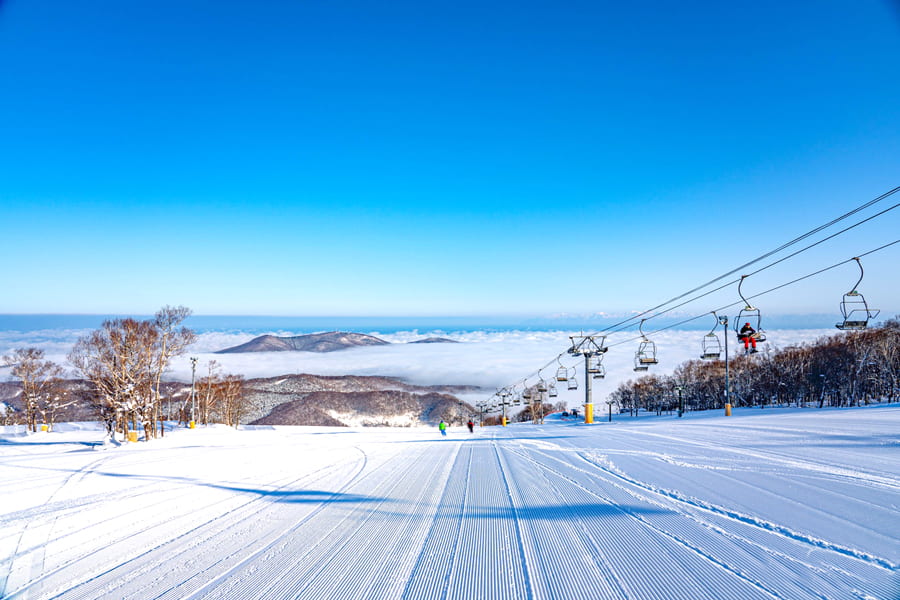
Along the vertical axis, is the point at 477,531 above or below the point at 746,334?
below

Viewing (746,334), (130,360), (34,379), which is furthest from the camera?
(34,379)

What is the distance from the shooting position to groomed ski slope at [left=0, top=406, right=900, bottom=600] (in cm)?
386

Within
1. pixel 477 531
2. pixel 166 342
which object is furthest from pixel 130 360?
pixel 477 531

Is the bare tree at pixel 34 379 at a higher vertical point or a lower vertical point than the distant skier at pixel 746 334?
lower

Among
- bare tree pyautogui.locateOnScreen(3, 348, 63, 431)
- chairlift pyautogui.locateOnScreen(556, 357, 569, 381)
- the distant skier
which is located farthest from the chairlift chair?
bare tree pyautogui.locateOnScreen(3, 348, 63, 431)

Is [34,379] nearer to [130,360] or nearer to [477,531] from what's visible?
[130,360]

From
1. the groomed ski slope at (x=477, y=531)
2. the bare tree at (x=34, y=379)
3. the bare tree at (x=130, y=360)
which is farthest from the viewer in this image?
the bare tree at (x=34, y=379)

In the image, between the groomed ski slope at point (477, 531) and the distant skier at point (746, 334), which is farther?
the distant skier at point (746, 334)

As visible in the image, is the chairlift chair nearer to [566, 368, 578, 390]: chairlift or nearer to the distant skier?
[566, 368, 578, 390]: chairlift

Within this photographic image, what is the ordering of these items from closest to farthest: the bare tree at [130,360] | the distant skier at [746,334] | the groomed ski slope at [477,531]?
the groomed ski slope at [477,531] → the distant skier at [746,334] → the bare tree at [130,360]

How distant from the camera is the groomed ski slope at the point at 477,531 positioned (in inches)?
152

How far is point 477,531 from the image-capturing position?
5148 mm

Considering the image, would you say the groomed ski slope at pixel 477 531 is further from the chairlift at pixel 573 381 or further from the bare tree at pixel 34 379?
the bare tree at pixel 34 379

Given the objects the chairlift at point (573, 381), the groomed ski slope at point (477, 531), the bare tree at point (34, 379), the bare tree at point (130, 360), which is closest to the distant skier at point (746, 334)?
the groomed ski slope at point (477, 531)
